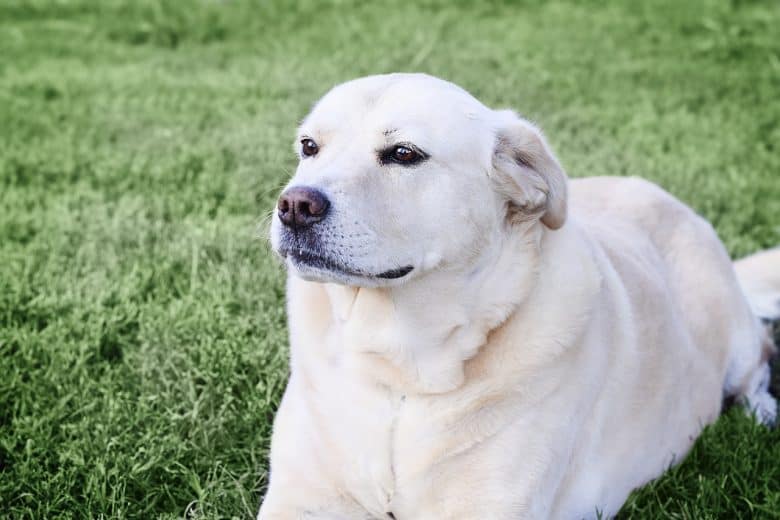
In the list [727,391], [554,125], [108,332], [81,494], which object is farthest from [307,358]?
[554,125]

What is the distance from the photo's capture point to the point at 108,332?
11.4 feet

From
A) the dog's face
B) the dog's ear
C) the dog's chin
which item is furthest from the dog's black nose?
the dog's ear

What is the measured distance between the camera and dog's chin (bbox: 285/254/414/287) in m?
2.32

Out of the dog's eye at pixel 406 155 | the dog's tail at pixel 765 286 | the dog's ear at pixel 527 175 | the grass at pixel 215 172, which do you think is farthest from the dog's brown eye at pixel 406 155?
the dog's tail at pixel 765 286

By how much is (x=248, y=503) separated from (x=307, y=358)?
1.63ft

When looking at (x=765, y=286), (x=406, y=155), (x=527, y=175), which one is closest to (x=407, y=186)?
(x=406, y=155)

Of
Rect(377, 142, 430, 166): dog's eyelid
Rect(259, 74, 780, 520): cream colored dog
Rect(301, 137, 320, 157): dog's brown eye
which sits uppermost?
Rect(377, 142, 430, 166): dog's eyelid

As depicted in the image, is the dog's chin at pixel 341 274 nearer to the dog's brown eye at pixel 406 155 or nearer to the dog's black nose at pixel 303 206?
the dog's black nose at pixel 303 206

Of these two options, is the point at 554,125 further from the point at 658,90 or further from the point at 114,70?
the point at 114,70

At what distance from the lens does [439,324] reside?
2.48m

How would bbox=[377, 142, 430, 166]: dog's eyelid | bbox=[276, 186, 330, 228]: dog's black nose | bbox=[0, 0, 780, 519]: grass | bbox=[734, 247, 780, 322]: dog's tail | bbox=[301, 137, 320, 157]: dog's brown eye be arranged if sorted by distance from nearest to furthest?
bbox=[276, 186, 330, 228]: dog's black nose → bbox=[377, 142, 430, 166]: dog's eyelid → bbox=[301, 137, 320, 157]: dog's brown eye → bbox=[0, 0, 780, 519]: grass → bbox=[734, 247, 780, 322]: dog's tail

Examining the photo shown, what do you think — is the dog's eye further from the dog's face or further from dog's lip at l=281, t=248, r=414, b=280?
dog's lip at l=281, t=248, r=414, b=280

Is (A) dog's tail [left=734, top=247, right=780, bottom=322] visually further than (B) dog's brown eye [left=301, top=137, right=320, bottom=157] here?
Yes

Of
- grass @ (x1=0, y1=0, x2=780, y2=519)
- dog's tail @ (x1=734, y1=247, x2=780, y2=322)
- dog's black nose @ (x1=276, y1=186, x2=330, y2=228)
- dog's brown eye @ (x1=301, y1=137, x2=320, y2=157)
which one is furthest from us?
dog's tail @ (x1=734, y1=247, x2=780, y2=322)
